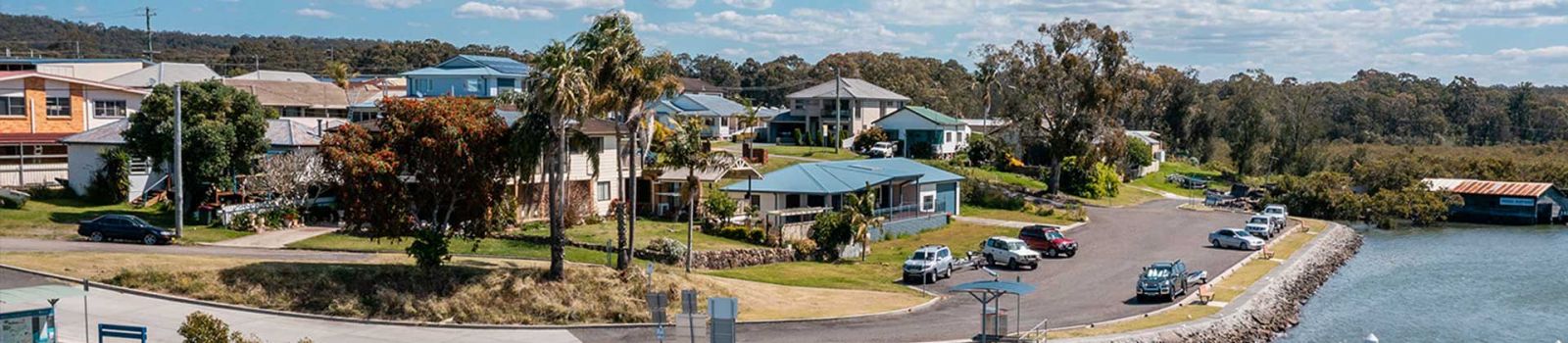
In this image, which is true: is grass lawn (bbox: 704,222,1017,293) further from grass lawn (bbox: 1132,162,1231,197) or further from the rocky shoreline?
grass lawn (bbox: 1132,162,1231,197)

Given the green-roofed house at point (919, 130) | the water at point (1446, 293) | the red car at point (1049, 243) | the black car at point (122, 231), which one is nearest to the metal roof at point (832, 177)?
the red car at point (1049, 243)

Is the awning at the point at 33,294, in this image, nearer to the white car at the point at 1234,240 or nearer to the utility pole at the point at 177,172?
the utility pole at the point at 177,172

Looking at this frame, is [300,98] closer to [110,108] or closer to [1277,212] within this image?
[110,108]

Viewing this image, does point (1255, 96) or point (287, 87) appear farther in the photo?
point (1255, 96)

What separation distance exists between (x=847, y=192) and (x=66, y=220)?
31582 mm

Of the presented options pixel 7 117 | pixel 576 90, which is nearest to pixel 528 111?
pixel 576 90

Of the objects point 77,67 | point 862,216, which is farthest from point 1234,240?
point 77,67

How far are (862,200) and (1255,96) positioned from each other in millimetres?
69537

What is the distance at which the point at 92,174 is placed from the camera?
5581cm

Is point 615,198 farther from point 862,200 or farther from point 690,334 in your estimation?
point 690,334

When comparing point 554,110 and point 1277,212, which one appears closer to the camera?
point 554,110

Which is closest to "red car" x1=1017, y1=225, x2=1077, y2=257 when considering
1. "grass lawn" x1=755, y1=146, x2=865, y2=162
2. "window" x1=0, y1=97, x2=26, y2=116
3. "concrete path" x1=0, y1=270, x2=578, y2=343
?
"concrete path" x1=0, y1=270, x2=578, y2=343

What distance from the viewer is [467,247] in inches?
1823

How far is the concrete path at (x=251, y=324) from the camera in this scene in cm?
3216
